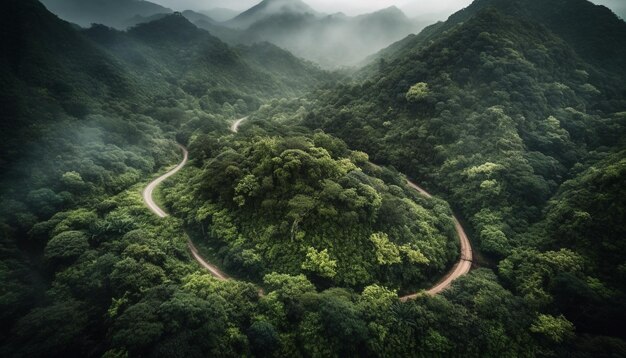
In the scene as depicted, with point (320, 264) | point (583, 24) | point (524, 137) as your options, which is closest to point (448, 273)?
point (320, 264)

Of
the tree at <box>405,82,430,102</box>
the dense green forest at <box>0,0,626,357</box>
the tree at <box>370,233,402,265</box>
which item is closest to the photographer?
the dense green forest at <box>0,0,626,357</box>

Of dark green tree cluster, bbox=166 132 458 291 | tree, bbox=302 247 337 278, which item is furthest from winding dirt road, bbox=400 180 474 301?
tree, bbox=302 247 337 278

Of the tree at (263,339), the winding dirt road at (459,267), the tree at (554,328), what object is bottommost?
the winding dirt road at (459,267)

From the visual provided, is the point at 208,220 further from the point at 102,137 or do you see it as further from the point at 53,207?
the point at 102,137

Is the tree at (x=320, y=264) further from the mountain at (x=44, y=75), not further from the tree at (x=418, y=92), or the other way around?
the mountain at (x=44, y=75)

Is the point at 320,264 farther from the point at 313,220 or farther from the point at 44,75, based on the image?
the point at 44,75

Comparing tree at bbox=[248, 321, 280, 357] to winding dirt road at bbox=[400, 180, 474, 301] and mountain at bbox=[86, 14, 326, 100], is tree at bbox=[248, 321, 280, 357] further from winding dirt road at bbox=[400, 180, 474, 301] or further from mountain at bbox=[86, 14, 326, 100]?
mountain at bbox=[86, 14, 326, 100]

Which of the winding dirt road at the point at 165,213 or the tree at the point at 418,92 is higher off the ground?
the tree at the point at 418,92

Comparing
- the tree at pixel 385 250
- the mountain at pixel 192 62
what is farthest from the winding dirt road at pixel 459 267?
the mountain at pixel 192 62

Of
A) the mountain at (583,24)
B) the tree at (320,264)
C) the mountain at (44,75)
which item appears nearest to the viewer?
the tree at (320,264)
